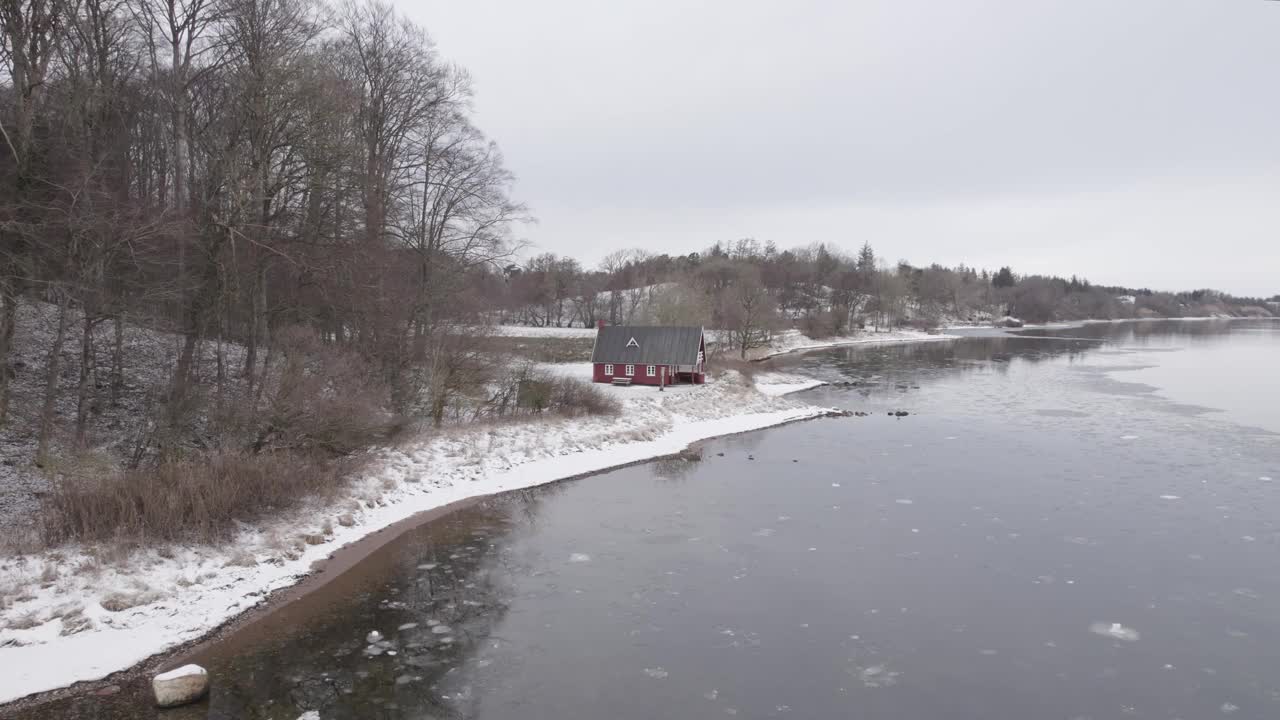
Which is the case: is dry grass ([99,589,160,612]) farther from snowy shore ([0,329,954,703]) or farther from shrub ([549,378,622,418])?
shrub ([549,378,622,418])

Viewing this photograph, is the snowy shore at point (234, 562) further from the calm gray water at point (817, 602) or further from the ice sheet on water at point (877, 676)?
the ice sheet on water at point (877, 676)

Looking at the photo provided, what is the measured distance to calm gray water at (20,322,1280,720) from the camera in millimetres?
9398

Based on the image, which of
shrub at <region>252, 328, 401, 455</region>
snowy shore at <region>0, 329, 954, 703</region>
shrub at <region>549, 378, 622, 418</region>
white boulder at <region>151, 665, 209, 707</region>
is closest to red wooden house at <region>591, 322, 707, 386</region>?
shrub at <region>549, 378, 622, 418</region>

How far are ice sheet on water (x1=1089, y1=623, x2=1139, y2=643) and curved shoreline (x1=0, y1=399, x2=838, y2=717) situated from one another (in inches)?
507

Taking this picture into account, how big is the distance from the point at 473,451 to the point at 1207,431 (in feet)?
92.2

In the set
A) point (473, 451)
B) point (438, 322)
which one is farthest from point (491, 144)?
point (473, 451)

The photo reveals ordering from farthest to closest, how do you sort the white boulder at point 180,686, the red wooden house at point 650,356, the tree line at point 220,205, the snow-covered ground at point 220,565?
the red wooden house at point 650,356
the tree line at point 220,205
the snow-covered ground at point 220,565
the white boulder at point 180,686

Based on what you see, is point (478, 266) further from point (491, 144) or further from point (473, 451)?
point (473, 451)

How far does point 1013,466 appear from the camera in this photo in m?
22.9

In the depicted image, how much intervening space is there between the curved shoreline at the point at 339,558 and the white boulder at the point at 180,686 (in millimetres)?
957

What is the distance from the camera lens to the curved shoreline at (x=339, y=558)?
362 inches

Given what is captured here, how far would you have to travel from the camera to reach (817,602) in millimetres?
12438

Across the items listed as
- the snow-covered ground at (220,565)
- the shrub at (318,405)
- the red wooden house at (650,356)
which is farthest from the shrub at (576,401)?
the red wooden house at (650,356)

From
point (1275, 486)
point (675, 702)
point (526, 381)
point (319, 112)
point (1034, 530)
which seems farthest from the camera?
point (526, 381)
